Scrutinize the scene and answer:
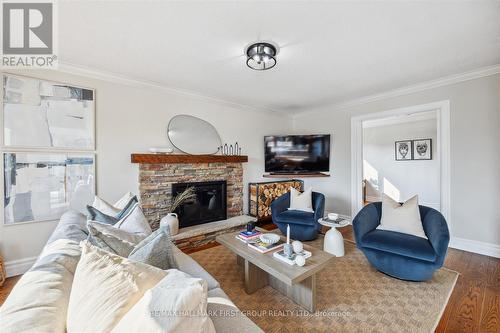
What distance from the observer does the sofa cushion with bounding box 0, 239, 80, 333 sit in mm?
661

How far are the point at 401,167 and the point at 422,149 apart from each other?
2.17 feet

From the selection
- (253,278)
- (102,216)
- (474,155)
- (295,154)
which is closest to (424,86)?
(474,155)

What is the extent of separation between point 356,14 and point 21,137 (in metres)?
3.51

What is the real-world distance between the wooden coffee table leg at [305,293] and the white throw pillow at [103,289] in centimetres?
131

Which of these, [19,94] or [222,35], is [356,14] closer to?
[222,35]

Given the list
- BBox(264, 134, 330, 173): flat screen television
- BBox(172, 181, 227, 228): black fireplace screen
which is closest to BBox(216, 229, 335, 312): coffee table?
BBox(172, 181, 227, 228): black fireplace screen

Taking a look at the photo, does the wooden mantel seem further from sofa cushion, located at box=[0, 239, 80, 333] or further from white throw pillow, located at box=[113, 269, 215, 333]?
white throw pillow, located at box=[113, 269, 215, 333]

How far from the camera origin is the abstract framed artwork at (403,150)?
226 inches

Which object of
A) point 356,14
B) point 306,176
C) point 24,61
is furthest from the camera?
point 306,176

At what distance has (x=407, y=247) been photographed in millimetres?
2070

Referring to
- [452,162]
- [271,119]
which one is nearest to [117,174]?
[271,119]

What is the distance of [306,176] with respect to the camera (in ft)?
14.8

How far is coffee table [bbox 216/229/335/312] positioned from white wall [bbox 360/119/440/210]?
5135mm

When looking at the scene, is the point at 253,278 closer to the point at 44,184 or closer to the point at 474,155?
the point at 44,184
